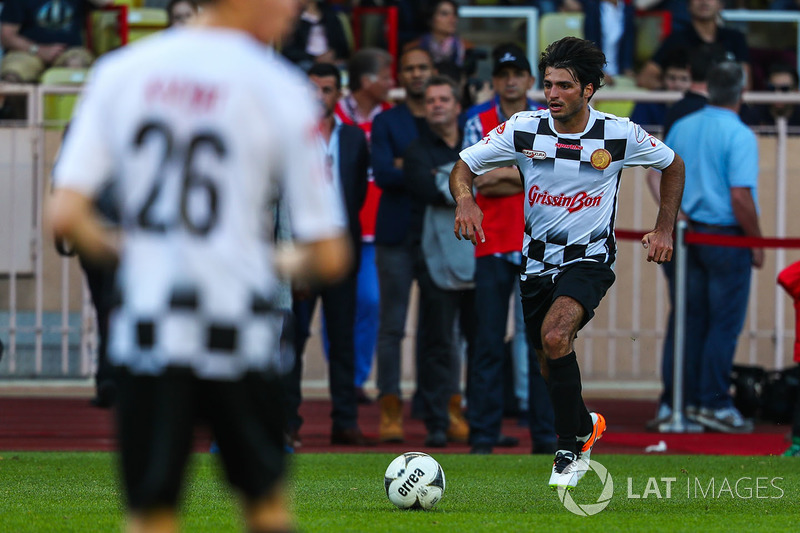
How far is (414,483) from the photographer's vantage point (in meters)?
6.20

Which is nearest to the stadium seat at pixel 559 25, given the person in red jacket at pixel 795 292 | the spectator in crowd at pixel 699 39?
the spectator in crowd at pixel 699 39

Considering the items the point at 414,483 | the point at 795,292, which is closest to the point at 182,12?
the point at 795,292

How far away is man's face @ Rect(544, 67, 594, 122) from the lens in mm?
6996

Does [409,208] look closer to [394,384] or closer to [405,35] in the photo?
[394,384]

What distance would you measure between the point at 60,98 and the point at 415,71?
3912 millimetres

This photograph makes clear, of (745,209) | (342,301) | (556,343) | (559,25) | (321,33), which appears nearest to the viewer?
(556,343)

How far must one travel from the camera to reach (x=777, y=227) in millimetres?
12625

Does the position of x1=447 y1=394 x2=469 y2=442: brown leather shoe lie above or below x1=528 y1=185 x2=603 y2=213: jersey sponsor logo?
below

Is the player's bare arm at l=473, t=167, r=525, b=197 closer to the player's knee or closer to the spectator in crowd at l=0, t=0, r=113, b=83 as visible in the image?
the player's knee

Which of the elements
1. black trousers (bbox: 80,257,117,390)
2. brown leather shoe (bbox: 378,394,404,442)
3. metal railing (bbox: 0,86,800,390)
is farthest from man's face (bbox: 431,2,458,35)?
brown leather shoe (bbox: 378,394,404,442)

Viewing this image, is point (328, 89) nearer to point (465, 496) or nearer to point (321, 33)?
point (465, 496)

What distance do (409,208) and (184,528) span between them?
4913 mm

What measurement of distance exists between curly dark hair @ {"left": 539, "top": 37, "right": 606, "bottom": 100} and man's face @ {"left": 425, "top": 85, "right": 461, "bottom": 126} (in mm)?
2316

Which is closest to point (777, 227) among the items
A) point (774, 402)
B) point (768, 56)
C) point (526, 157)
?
point (774, 402)
